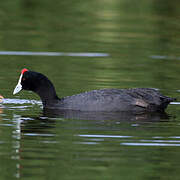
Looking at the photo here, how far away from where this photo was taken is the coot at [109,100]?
46.0ft

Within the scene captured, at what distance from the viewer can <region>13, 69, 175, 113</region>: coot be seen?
14023 millimetres

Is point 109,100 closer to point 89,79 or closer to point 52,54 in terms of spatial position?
point 89,79

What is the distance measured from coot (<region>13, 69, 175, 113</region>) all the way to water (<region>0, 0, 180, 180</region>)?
0.96 ft

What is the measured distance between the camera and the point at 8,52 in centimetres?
2202

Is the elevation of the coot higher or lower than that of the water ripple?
lower

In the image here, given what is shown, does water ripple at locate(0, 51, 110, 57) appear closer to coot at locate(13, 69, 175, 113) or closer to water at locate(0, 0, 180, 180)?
water at locate(0, 0, 180, 180)

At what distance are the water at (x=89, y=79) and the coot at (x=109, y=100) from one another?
0.96 feet

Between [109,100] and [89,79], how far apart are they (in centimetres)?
359

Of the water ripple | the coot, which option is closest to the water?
the water ripple

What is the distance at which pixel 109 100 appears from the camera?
14070 millimetres

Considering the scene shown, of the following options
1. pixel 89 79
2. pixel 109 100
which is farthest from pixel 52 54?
pixel 109 100

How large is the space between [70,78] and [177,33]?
10.7 m

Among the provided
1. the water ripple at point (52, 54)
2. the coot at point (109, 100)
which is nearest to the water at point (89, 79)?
the water ripple at point (52, 54)

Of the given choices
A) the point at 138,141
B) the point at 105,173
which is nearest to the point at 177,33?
the point at 138,141
